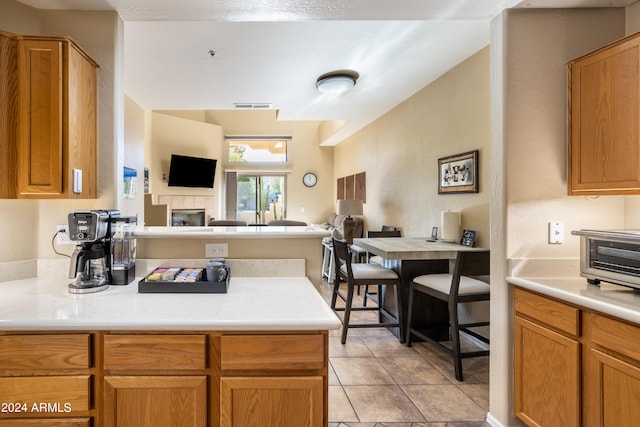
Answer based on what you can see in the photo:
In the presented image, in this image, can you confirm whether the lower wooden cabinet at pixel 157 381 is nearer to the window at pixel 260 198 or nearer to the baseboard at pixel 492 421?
the baseboard at pixel 492 421

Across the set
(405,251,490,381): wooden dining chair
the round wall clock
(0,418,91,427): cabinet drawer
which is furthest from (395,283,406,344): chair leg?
the round wall clock

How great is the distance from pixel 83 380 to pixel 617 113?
97.9 inches

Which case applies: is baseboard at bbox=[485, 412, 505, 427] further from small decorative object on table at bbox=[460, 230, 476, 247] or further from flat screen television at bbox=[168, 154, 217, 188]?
flat screen television at bbox=[168, 154, 217, 188]

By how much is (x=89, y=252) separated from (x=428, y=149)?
11.1 ft

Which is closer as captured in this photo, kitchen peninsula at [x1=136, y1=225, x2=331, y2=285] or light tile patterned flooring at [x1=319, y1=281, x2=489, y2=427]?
kitchen peninsula at [x1=136, y1=225, x2=331, y2=285]

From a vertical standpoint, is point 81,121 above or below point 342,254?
above

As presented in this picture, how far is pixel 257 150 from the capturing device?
27.7 ft

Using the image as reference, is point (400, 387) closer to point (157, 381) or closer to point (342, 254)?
point (342, 254)

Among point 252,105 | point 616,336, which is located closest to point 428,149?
point 252,105

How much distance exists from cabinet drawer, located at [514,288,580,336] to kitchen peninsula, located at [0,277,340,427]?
108 centimetres

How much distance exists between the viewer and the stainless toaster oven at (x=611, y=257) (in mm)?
1393

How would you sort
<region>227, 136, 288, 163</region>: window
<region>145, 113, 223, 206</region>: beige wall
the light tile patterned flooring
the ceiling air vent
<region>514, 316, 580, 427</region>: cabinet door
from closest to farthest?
<region>514, 316, 580, 427</region>: cabinet door → the light tile patterned flooring → the ceiling air vent → <region>145, 113, 223, 206</region>: beige wall → <region>227, 136, 288, 163</region>: window

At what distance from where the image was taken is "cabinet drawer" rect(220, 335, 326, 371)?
1.24m

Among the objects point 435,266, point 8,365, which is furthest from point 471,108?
point 8,365
